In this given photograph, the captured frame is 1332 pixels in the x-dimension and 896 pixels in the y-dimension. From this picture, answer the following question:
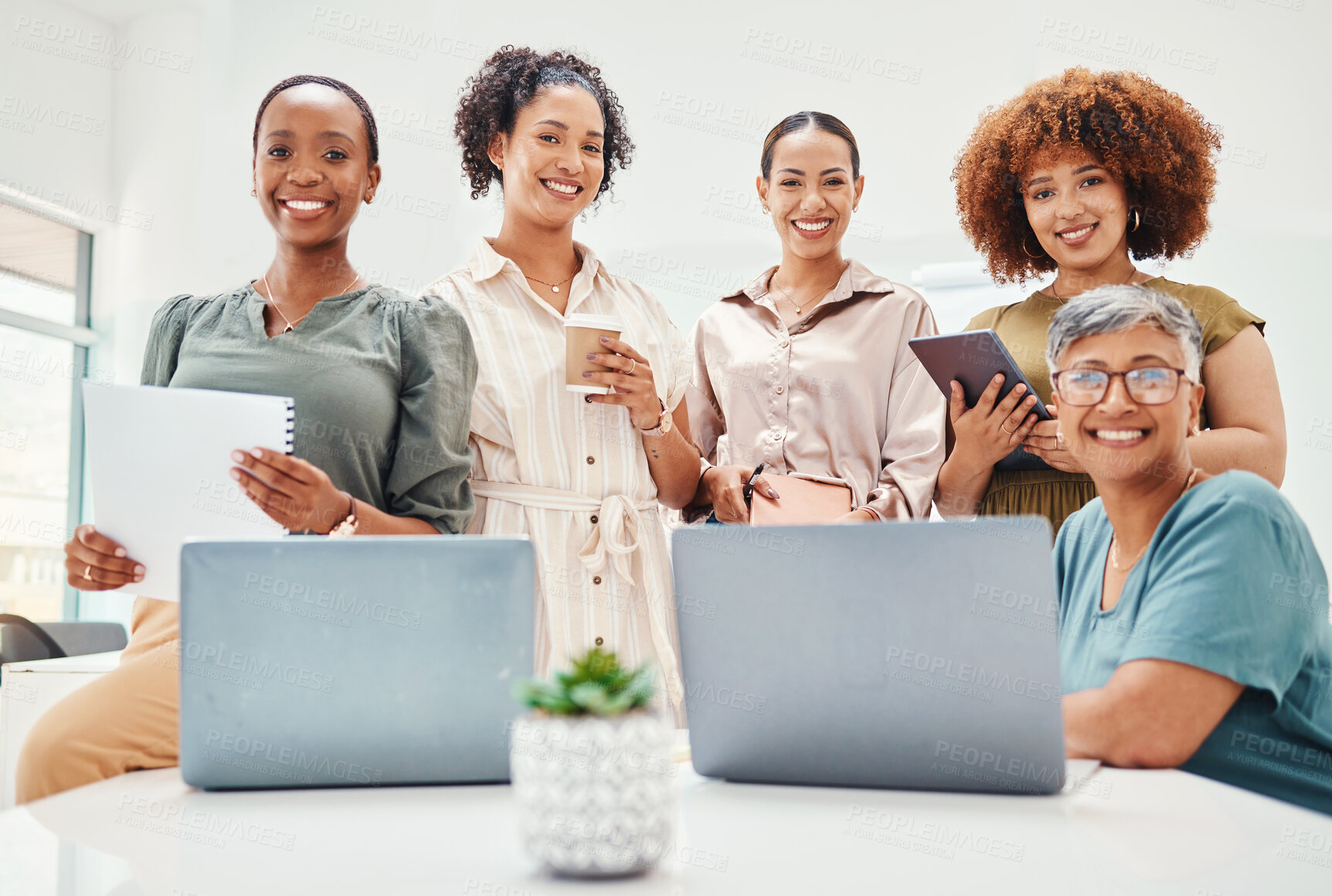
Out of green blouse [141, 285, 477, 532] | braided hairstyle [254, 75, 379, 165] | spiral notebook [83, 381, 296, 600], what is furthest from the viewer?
braided hairstyle [254, 75, 379, 165]

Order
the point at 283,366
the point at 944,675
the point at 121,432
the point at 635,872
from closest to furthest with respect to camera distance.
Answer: the point at 635,872
the point at 944,675
the point at 121,432
the point at 283,366

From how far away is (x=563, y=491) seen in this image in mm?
2070

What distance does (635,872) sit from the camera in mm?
772

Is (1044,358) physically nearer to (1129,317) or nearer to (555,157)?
(1129,317)

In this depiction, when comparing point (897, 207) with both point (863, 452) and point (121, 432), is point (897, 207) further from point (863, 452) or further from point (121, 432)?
point (121, 432)

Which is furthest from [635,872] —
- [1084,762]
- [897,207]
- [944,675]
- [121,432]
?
[897,207]

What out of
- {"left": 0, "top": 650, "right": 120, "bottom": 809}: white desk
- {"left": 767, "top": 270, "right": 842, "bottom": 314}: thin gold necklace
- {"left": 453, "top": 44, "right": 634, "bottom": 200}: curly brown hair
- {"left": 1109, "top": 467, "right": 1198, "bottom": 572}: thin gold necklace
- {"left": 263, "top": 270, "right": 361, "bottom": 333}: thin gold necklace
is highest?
{"left": 453, "top": 44, "right": 634, "bottom": 200}: curly brown hair

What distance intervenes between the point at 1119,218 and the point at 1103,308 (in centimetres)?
95

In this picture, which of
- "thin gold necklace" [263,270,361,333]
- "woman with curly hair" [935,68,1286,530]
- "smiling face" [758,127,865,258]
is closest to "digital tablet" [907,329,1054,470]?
"woman with curly hair" [935,68,1286,530]

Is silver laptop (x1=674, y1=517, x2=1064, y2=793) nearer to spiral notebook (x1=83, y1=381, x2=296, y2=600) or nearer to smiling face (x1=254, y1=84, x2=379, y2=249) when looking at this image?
spiral notebook (x1=83, y1=381, x2=296, y2=600)

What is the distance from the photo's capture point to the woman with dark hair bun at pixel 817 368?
2.25 m

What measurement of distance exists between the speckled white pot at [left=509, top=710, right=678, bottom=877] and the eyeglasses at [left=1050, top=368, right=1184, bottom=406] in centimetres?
100

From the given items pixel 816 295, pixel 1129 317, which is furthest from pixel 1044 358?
pixel 1129 317

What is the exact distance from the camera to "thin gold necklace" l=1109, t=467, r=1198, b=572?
4.75ft
